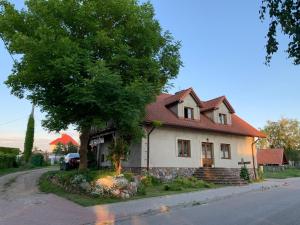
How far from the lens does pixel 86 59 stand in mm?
15547

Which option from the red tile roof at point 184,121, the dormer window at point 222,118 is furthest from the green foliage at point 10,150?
the dormer window at point 222,118

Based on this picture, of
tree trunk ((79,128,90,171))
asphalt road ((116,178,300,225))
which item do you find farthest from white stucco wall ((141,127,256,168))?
asphalt road ((116,178,300,225))

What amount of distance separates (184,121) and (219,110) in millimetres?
5105

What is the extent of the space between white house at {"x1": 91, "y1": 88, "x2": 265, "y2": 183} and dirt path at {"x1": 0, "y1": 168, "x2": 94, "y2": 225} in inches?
305

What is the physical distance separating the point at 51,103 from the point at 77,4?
17.6 feet

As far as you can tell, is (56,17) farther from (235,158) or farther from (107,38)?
(235,158)

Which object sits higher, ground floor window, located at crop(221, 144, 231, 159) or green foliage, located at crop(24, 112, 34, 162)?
green foliage, located at crop(24, 112, 34, 162)

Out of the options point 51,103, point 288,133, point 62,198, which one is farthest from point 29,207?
point 288,133

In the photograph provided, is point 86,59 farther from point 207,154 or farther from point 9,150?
point 9,150

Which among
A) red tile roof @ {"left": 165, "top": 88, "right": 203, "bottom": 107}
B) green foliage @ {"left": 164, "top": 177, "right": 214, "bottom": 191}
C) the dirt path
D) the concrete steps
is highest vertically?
red tile roof @ {"left": 165, "top": 88, "right": 203, "bottom": 107}

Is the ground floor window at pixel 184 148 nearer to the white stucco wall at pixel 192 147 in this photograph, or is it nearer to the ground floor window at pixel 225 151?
the white stucco wall at pixel 192 147

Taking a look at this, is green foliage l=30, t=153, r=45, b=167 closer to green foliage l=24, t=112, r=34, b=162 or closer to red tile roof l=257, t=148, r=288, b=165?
green foliage l=24, t=112, r=34, b=162

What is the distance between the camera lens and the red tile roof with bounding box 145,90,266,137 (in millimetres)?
22969

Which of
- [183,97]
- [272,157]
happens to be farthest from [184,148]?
[272,157]
